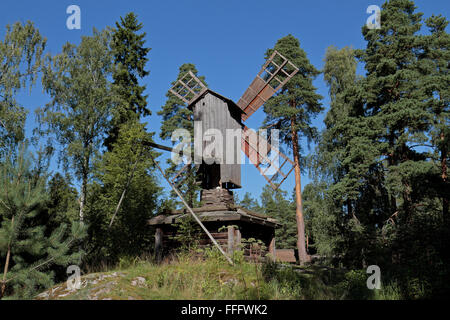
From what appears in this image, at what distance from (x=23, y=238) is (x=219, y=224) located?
5.69 m

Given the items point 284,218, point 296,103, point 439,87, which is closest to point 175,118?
point 296,103

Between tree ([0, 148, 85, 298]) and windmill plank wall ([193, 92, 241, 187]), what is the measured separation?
591 centimetres

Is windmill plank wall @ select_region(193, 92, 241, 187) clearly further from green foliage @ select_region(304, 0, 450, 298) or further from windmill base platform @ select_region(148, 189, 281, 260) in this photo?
green foliage @ select_region(304, 0, 450, 298)

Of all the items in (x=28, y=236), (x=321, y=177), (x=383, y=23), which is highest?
(x=383, y=23)

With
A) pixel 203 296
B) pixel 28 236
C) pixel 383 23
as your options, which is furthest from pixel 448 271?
pixel 383 23

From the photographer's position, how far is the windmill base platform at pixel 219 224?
10.4 m

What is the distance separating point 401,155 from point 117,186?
510 inches

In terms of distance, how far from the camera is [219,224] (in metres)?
11.0

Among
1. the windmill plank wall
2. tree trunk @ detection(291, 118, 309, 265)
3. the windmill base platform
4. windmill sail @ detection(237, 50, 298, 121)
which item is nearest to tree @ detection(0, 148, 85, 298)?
the windmill base platform

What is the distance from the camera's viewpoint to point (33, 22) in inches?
698

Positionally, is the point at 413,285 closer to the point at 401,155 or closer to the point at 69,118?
the point at 401,155

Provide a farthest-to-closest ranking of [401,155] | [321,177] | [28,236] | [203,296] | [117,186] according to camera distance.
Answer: [321,177] < [401,155] < [117,186] < [28,236] < [203,296]

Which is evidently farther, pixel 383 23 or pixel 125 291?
pixel 383 23

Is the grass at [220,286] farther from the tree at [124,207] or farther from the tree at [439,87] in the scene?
the tree at [439,87]
